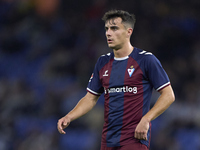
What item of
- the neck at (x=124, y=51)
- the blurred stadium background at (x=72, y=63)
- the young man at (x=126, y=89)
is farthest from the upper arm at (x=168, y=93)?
the blurred stadium background at (x=72, y=63)

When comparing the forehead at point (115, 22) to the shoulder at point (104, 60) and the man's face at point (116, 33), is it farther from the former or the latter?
the shoulder at point (104, 60)

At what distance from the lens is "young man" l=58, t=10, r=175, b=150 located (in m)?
3.83

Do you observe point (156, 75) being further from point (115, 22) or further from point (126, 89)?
point (115, 22)

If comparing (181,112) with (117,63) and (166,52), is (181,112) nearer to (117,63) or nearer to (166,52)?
(166,52)

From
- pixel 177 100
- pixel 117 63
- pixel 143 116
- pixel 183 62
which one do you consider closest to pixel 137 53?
pixel 117 63

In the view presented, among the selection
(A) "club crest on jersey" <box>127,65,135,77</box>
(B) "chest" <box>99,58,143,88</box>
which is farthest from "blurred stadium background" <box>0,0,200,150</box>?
(A) "club crest on jersey" <box>127,65,135,77</box>

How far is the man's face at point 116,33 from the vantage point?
4.12 meters

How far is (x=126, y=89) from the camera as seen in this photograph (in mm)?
Answer: 3971

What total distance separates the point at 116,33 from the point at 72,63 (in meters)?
5.71

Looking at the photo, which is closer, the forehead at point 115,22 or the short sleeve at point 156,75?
the short sleeve at point 156,75

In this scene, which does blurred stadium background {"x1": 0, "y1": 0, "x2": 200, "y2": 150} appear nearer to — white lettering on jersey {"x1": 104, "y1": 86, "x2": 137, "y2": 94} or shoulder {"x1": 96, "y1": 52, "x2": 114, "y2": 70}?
shoulder {"x1": 96, "y1": 52, "x2": 114, "y2": 70}

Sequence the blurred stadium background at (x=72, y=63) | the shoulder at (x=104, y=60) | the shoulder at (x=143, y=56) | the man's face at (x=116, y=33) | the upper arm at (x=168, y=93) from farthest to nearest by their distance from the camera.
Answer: the blurred stadium background at (x=72, y=63) → the shoulder at (x=104, y=60) → the man's face at (x=116, y=33) → the shoulder at (x=143, y=56) → the upper arm at (x=168, y=93)

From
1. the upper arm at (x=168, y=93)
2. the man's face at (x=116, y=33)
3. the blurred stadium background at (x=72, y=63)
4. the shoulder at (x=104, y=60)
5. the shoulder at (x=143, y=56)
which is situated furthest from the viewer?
the blurred stadium background at (x=72, y=63)

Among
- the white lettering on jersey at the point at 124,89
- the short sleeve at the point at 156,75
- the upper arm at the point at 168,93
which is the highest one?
the short sleeve at the point at 156,75
